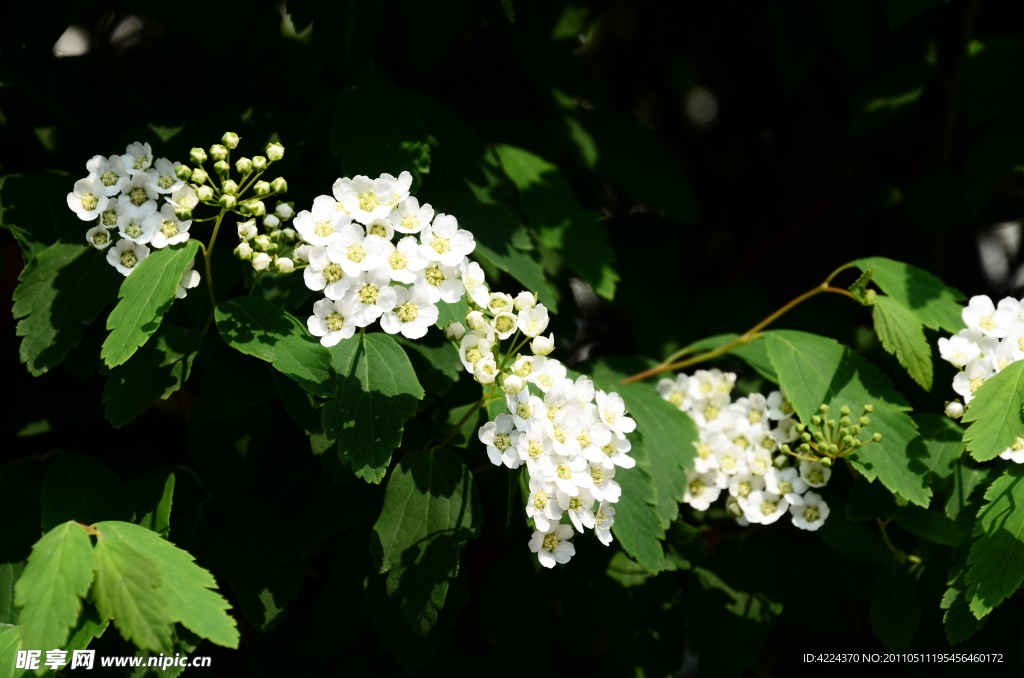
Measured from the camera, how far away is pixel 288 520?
196 cm

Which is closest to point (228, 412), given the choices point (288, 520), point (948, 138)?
point (288, 520)

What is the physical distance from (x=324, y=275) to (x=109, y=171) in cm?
56

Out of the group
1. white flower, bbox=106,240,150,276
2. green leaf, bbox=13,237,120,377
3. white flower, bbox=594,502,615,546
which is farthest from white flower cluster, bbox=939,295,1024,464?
green leaf, bbox=13,237,120,377

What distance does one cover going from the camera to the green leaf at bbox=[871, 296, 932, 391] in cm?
188

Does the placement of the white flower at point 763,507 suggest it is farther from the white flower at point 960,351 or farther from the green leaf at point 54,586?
the green leaf at point 54,586

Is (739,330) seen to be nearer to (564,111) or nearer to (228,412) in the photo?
(564,111)

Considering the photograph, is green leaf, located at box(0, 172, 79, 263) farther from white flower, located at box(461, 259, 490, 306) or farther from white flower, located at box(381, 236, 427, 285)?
white flower, located at box(461, 259, 490, 306)

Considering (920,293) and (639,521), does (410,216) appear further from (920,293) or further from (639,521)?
(920,293)

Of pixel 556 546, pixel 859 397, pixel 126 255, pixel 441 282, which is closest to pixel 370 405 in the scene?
pixel 441 282

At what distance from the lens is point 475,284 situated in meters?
1.71

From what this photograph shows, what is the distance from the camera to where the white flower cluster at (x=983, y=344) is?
1.89m

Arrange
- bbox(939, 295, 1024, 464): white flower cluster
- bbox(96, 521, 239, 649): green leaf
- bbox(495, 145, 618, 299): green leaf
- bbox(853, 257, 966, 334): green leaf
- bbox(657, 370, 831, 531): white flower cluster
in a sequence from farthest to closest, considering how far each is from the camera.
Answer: bbox(495, 145, 618, 299): green leaf → bbox(657, 370, 831, 531): white flower cluster → bbox(853, 257, 966, 334): green leaf → bbox(939, 295, 1024, 464): white flower cluster → bbox(96, 521, 239, 649): green leaf

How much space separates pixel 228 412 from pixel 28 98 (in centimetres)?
136

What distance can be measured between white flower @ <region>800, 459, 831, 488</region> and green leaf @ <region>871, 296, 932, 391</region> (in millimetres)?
348
